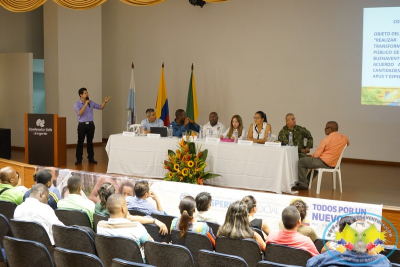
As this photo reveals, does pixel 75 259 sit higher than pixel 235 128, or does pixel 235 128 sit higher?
pixel 235 128

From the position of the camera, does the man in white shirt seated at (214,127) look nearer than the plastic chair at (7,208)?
No

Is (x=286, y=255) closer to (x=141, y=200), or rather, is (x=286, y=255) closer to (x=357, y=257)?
(x=357, y=257)

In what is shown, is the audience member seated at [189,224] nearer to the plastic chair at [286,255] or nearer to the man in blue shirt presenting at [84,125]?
the plastic chair at [286,255]

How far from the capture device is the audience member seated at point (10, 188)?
5418 millimetres

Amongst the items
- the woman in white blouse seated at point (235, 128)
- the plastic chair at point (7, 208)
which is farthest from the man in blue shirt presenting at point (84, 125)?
the plastic chair at point (7, 208)

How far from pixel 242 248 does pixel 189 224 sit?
516 millimetres

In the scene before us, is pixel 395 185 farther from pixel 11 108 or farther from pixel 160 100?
pixel 11 108

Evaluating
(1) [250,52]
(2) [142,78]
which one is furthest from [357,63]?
(2) [142,78]

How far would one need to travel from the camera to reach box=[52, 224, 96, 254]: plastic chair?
422 cm

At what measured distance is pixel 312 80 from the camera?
39.5 feet

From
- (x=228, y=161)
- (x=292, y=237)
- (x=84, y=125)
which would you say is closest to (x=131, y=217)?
(x=292, y=237)

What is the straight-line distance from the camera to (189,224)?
433 cm

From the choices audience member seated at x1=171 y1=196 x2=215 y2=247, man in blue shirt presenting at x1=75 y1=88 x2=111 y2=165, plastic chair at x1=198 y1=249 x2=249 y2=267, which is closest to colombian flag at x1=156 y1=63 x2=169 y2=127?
man in blue shirt presenting at x1=75 y1=88 x2=111 y2=165

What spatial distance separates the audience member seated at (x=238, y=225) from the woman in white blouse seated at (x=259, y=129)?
4.96 meters
